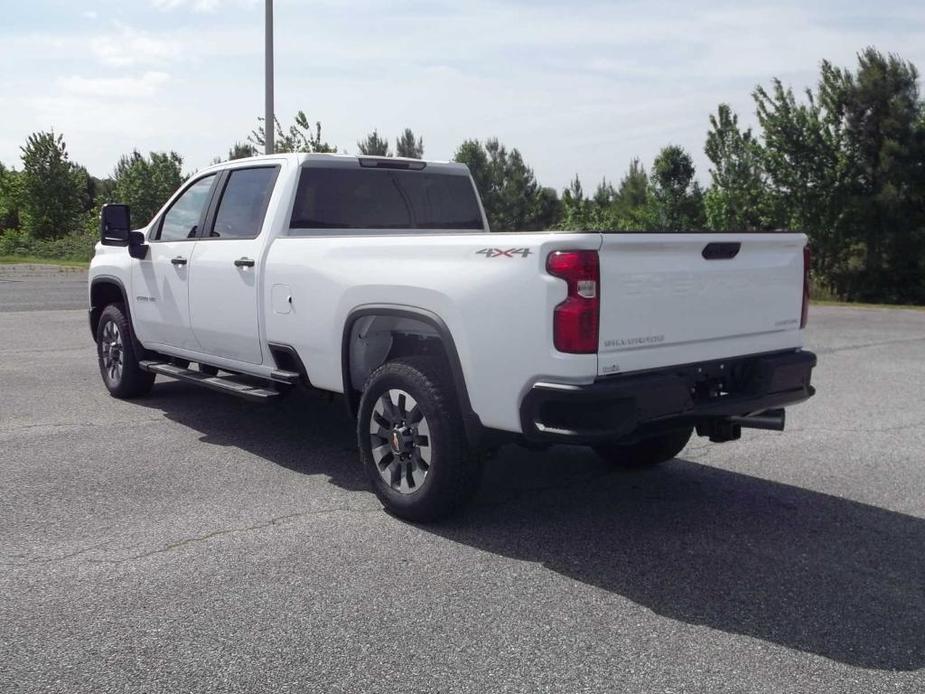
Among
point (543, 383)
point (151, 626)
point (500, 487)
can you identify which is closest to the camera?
point (151, 626)

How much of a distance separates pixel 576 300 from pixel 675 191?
48324mm

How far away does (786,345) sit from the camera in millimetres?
5348

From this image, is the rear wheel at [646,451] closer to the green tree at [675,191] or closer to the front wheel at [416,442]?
the front wheel at [416,442]

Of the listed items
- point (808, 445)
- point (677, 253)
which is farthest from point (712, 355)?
point (808, 445)

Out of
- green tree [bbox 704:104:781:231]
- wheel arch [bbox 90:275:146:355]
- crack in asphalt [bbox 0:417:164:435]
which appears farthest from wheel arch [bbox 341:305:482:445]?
green tree [bbox 704:104:781:231]

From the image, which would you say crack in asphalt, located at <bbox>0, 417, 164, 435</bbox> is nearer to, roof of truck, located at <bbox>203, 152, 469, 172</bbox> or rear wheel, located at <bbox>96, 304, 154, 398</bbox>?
rear wheel, located at <bbox>96, 304, 154, 398</bbox>

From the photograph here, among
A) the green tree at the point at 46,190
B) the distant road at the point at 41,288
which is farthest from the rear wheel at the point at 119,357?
the green tree at the point at 46,190

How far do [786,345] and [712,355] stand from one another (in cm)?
73

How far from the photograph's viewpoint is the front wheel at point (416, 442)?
4.86 meters

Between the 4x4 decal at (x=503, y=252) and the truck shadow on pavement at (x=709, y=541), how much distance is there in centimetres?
145

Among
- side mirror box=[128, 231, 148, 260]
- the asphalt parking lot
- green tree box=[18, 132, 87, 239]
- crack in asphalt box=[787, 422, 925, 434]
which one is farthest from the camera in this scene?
green tree box=[18, 132, 87, 239]

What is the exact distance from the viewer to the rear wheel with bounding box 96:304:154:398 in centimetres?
828

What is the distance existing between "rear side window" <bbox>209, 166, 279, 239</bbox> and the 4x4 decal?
2.44m

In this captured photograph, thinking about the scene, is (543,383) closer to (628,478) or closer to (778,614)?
(778,614)
